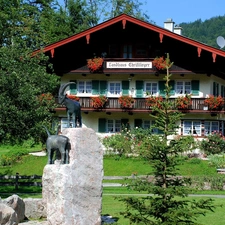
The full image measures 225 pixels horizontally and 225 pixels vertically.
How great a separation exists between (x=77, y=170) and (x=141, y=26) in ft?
86.8

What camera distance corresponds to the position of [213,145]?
37375 mm

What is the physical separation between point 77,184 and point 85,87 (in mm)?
27899

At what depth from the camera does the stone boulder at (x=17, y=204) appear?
14802 mm

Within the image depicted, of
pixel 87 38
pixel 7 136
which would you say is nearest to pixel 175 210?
pixel 7 136

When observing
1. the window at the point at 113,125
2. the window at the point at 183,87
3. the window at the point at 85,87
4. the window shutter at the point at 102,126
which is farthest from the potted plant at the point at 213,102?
the window at the point at 85,87

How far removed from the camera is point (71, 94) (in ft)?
135

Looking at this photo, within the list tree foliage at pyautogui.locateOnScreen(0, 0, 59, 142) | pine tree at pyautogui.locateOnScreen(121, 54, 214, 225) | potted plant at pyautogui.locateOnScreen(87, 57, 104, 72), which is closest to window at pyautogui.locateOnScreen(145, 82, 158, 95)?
potted plant at pyautogui.locateOnScreen(87, 57, 104, 72)

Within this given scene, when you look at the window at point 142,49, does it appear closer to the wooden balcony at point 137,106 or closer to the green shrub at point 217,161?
the wooden balcony at point 137,106

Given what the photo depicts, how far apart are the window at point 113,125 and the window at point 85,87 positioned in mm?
2662

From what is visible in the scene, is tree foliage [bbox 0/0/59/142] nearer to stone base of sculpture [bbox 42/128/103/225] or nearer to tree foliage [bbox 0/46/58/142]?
tree foliage [bbox 0/46/58/142]

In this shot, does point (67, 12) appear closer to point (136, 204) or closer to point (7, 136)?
point (7, 136)

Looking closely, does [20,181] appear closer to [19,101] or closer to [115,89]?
[19,101]

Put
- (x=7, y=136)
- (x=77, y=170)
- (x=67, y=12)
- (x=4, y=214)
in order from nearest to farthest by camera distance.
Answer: (x=4, y=214)
(x=77, y=170)
(x=7, y=136)
(x=67, y=12)

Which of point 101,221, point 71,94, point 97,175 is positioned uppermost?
point 71,94
